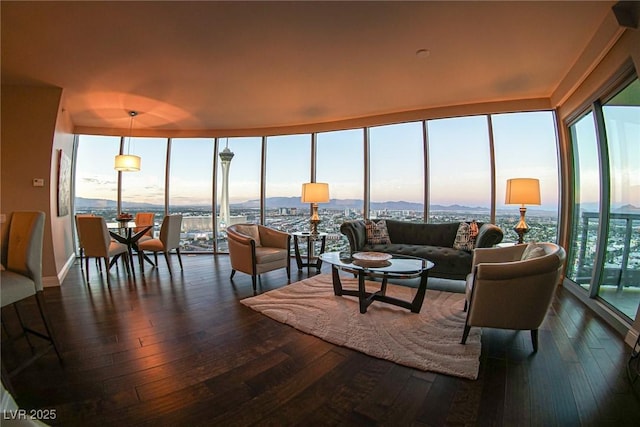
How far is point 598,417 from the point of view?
157cm

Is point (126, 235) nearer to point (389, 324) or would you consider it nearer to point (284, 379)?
point (284, 379)

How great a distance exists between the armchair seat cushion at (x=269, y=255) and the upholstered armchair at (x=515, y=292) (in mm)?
2465

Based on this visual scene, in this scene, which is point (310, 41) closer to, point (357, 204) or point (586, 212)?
point (357, 204)

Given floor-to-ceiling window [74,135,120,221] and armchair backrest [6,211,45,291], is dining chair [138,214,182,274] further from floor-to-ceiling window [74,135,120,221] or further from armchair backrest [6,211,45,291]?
armchair backrest [6,211,45,291]

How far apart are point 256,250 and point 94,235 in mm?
2318

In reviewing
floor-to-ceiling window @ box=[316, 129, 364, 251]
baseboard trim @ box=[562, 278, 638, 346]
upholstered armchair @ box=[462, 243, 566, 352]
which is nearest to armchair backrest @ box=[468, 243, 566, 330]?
upholstered armchair @ box=[462, 243, 566, 352]

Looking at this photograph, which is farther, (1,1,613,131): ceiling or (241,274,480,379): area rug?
(1,1,613,131): ceiling

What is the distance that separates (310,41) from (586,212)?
385 centimetres

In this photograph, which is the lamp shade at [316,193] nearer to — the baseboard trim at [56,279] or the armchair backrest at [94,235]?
the armchair backrest at [94,235]

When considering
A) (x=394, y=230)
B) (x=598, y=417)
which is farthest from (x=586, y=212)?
(x=598, y=417)

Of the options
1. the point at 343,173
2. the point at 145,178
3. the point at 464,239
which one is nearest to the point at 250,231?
the point at 343,173

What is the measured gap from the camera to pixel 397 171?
5.30m

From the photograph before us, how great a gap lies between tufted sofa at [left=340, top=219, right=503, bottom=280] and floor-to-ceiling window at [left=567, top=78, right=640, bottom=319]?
38.4 inches

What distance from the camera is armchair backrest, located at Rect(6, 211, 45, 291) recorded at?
1.94m
